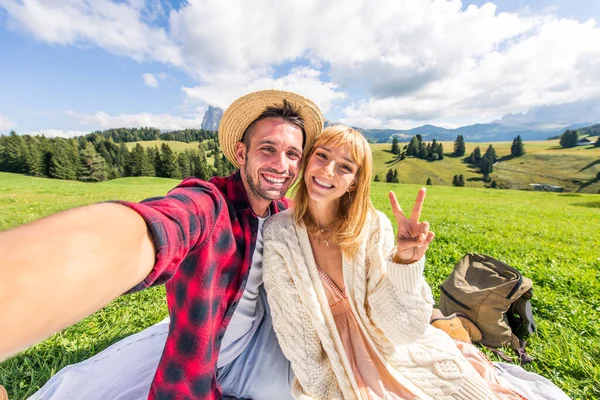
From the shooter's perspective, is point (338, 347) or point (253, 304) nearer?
point (338, 347)

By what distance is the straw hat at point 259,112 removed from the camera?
2.65m

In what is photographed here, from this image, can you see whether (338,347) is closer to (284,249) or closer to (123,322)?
(284,249)

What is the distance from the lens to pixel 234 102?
2719 mm

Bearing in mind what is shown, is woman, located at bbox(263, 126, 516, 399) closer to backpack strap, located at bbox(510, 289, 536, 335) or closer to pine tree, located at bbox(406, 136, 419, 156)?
backpack strap, located at bbox(510, 289, 536, 335)

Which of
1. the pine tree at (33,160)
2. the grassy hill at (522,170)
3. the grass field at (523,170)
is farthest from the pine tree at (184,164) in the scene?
the grass field at (523,170)

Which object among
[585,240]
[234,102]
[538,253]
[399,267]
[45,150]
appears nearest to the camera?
[399,267]

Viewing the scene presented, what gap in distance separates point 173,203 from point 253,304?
145 cm

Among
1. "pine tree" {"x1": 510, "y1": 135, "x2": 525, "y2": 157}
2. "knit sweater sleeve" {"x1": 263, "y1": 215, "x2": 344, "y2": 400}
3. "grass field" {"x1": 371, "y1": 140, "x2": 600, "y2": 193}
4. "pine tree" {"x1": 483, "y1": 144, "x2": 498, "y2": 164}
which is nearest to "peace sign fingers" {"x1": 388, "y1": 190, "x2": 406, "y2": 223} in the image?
"knit sweater sleeve" {"x1": 263, "y1": 215, "x2": 344, "y2": 400}

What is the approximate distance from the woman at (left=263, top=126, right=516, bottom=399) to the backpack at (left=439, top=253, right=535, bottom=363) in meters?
→ 1.69

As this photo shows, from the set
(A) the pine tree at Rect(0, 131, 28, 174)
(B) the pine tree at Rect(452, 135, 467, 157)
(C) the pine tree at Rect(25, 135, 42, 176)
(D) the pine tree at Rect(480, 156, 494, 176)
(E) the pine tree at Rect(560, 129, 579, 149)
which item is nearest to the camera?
(C) the pine tree at Rect(25, 135, 42, 176)

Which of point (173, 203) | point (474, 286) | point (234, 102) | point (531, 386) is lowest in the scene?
point (531, 386)

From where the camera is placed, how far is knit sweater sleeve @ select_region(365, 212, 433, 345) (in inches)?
78.6

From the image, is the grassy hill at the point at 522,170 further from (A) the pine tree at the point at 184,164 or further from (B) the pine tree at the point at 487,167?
(A) the pine tree at the point at 184,164

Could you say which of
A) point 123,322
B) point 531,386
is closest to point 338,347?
point 531,386
